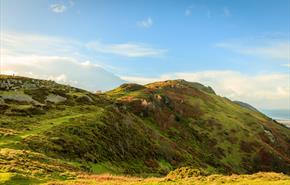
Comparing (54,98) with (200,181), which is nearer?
(200,181)

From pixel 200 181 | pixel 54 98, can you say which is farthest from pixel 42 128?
pixel 200 181

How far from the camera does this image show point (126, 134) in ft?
233

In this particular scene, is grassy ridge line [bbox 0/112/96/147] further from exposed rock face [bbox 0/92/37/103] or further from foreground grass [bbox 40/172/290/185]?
foreground grass [bbox 40/172/290/185]

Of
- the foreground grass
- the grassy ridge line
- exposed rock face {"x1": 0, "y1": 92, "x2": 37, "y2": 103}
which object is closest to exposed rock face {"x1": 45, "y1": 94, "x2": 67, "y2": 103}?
exposed rock face {"x1": 0, "y1": 92, "x2": 37, "y2": 103}

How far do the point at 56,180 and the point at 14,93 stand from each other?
48.0 meters

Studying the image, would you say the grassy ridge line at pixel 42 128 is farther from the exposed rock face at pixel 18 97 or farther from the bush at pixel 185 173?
the bush at pixel 185 173

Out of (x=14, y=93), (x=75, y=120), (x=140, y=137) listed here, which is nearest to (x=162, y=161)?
(x=140, y=137)

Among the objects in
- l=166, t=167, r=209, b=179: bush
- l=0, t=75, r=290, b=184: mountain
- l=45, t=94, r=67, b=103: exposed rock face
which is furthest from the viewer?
l=45, t=94, r=67, b=103: exposed rock face

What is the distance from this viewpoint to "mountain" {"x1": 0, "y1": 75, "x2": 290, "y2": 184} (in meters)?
44.7

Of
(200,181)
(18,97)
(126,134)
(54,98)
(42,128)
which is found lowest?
(200,181)

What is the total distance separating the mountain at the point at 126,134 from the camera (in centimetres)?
4466

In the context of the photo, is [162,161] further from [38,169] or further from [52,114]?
[38,169]

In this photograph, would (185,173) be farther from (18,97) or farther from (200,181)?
(18,97)

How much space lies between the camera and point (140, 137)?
74500 mm
